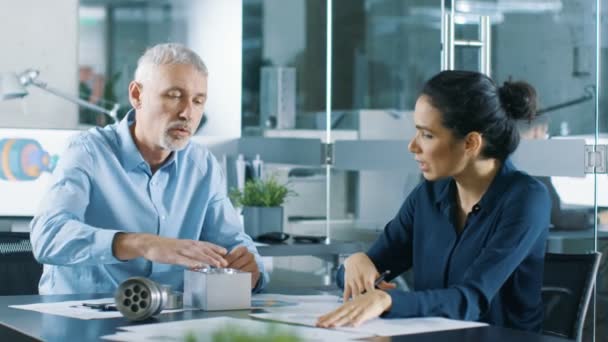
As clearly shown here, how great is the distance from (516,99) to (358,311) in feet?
2.46

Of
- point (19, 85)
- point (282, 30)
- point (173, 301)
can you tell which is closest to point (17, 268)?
point (173, 301)

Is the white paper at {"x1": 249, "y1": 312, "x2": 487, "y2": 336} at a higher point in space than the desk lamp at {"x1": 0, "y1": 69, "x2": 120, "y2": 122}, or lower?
lower

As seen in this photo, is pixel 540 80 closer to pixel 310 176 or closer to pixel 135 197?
pixel 310 176

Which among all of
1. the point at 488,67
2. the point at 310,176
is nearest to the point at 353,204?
the point at 310,176

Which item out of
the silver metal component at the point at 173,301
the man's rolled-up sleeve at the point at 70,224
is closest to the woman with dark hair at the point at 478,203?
the silver metal component at the point at 173,301

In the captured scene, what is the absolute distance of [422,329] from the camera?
182 centimetres

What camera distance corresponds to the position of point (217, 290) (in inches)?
81.4

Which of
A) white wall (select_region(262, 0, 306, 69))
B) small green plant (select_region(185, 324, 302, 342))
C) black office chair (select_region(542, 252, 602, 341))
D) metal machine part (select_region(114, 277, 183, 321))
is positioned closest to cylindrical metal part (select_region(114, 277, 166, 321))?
metal machine part (select_region(114, 277, 183, 321))

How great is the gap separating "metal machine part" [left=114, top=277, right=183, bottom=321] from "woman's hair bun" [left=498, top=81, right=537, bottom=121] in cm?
92

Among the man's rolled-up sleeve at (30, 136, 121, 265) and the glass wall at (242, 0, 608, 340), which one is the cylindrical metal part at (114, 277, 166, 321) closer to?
the man's rolled-up sleeve at (30, 136, 121, 265)

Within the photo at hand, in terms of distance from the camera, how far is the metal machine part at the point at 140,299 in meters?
1.89

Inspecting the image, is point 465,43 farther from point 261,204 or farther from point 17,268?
point 17,268

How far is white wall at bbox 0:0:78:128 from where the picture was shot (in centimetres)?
525

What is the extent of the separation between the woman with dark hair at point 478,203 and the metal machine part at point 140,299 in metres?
0.46
